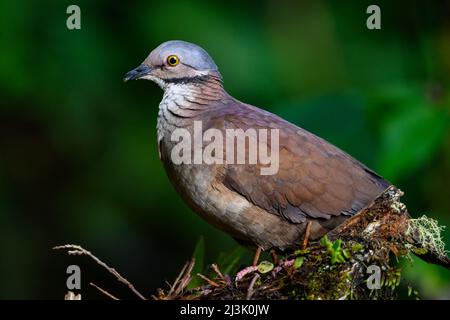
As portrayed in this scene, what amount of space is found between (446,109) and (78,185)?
414 cm

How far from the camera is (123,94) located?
8000 millimetres

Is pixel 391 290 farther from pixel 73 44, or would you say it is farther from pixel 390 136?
pixel 73 44

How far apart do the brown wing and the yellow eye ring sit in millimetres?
567

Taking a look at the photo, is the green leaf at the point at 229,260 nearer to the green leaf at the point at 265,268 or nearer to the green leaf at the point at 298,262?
the green leaf at the point at 265,268

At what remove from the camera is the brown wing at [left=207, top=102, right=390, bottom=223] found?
15.3 ft

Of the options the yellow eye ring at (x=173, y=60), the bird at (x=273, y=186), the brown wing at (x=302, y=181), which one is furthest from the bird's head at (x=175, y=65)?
the brown wing at (x=302, y=181)

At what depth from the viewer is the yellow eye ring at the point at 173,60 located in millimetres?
5203

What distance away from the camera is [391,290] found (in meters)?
3.67

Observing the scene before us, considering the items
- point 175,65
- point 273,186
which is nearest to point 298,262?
point 273,186

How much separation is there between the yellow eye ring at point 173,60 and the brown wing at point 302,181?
0.57 m

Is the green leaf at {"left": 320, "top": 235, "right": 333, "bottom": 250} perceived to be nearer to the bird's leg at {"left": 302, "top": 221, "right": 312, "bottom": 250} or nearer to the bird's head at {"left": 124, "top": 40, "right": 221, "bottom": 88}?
the bird's leg at {"left": 302, "top": 221, "right": 312, "bottom": 250}

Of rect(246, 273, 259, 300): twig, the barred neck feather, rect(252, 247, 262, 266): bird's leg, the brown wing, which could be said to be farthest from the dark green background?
rect(246, 273, 259, 300): twig

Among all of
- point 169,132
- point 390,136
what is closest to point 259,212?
point 169,132
